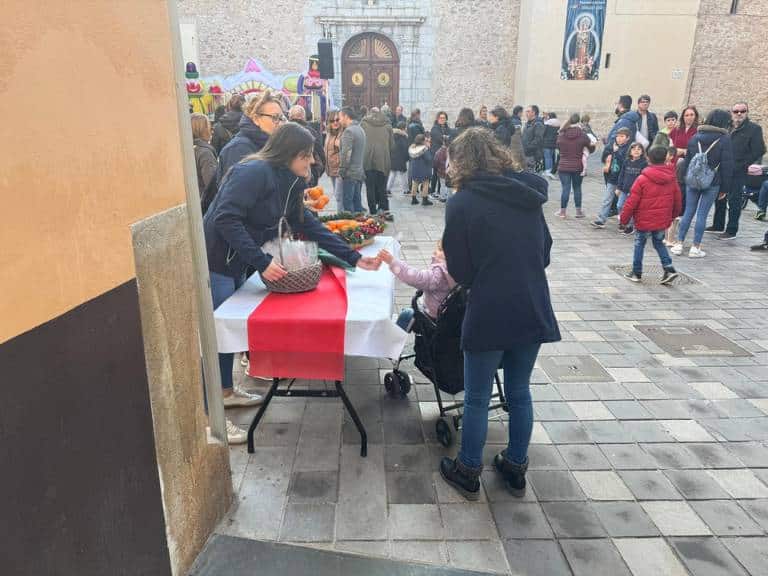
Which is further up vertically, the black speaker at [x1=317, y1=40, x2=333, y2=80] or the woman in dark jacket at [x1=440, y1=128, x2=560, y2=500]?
the black speaker at [x1=317, y1=40, x2=333, y2=80]

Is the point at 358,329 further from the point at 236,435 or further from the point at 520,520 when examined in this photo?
the point at 520,520

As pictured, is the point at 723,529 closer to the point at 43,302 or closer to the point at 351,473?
the point at 351,473

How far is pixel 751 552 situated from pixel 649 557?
0.49 meters

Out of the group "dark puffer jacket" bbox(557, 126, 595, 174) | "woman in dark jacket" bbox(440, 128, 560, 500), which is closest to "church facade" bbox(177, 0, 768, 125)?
"dark puffer jacket" bbox(557, 126, 595, 174)

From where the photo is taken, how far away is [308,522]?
8.95 feet

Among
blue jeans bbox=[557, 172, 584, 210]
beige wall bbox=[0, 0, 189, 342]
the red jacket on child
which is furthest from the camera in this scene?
blue jeans bbox=[557, 172, 584, 210]

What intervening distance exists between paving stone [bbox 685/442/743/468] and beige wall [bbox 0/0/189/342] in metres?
3.19

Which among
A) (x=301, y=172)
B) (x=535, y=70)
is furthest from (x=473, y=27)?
(x=301, y=172)

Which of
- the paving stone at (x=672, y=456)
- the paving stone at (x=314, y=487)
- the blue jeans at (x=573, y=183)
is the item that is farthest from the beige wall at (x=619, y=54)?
the paving stone at (x=314, y=487)

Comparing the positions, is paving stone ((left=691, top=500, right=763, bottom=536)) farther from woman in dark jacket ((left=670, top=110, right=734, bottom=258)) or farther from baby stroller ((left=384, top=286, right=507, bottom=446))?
woman in dark jacket ((left=670, top=110, right=734, bottom=258))

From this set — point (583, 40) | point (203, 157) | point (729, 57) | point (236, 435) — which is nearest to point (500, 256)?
point (236, 435)

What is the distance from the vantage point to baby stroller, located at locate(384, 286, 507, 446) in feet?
10.1

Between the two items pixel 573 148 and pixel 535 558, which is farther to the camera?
pixel 573 148

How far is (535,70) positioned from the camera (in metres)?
20.1
